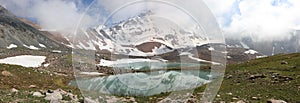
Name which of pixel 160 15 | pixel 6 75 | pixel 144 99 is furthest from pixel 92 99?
pixel 6 75

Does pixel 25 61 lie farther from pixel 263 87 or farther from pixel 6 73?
pixel 263 87

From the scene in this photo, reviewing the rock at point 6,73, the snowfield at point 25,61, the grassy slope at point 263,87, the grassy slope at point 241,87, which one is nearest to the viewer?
Answer: the grassy slope at point 241,87

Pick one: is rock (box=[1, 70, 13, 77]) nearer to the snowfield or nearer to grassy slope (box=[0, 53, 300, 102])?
grassy slope (box=[0, 53, 300, 102])

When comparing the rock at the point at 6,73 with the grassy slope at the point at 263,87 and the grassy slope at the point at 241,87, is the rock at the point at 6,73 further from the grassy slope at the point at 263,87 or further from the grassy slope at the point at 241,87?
the grassy slope at the point at 263,87

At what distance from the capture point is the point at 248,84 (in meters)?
46.0

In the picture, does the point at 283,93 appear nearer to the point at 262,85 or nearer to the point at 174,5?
the point at 262,85

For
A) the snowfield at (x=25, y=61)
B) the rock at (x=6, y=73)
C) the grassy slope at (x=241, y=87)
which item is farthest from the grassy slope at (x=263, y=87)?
the snowfield at (x=25, y=61)

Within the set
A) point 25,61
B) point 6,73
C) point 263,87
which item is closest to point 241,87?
point 263,87

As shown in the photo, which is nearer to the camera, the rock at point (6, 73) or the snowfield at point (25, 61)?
the rock at point (6, 73)

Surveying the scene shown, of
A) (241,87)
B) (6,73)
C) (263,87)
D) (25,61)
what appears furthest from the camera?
(25,61)

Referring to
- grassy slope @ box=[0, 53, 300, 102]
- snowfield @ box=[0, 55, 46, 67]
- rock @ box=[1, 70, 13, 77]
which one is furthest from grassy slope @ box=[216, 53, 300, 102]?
snowfield @ box=[0, 55, 46, 67]

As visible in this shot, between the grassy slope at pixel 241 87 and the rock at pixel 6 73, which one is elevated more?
the rock at pixel 6 73

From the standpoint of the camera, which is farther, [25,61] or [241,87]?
[25,61]

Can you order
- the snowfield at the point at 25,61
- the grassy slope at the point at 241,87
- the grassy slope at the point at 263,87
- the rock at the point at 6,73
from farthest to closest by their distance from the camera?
1. the snowfield at the point at 25,61
2. the rock at the point at 6,73
3. the grassy slope at the point at 263,87
4. the grassy slope at the point at 241,87
